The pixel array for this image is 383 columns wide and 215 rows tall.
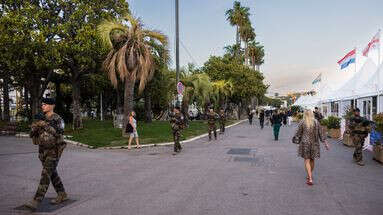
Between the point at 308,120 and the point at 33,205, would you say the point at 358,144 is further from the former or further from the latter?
the point at 33,205

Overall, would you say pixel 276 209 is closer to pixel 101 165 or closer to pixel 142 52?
pixel 101 165

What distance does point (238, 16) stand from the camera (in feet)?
225

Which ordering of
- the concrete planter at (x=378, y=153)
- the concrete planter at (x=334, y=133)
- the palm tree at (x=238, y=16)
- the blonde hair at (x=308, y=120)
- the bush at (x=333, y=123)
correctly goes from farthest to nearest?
1. the palm tree at (x=238, y=16)
2. the bush at (x=333, y=123)
3. the concrete planter at (x=334, y=133)
4. the concrete planter at (x=378, y=153)
5. the blonde hair at (x=308, y=120)

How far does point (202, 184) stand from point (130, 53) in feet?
41.8

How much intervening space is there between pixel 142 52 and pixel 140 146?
17.0 ft

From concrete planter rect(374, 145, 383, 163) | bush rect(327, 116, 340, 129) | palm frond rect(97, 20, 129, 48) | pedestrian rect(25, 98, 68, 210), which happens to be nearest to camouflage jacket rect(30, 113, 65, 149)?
pedestrian rect(25, 98, 68, 210)

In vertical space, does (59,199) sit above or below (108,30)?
below

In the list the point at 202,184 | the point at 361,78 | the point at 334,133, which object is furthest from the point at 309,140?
the point at 334,133

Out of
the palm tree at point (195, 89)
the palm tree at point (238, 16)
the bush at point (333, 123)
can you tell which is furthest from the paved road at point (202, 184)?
the palm tree at point (238, 16)

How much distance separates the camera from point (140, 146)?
18078 millimetres

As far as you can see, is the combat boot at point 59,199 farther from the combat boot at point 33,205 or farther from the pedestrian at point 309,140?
the pedestrian at point 309,140

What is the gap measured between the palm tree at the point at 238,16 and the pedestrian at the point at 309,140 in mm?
60702

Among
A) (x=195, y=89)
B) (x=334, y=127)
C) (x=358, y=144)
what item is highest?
(x=195, y=89)

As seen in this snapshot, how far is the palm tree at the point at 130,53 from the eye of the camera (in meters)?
20.5
